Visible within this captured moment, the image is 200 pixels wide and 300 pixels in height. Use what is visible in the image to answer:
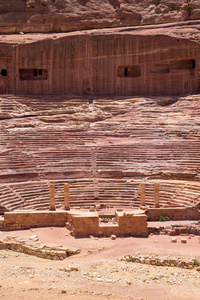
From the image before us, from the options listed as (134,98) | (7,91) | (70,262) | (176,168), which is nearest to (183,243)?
(70,262)

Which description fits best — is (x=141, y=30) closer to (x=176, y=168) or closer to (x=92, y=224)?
(x=176, y=168)

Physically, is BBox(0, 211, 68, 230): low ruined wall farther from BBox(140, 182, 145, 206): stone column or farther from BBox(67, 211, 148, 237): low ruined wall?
BBox(140, 182, 145, 206): stone column

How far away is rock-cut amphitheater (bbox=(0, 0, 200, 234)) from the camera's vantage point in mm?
21859

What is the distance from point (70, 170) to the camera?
2298 centimetres

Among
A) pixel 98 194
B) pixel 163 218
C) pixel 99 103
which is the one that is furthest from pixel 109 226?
pixel 99 103

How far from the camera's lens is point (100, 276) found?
11.4m

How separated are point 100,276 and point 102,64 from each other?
23511 millimetres

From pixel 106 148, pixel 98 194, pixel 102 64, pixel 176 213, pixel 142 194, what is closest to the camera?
pixel 176 213

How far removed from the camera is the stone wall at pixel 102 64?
31969 millimetres

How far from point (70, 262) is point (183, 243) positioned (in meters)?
4.71

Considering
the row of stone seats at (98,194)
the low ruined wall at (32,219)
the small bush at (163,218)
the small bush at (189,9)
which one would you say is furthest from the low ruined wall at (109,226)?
the small bush at (189,9)

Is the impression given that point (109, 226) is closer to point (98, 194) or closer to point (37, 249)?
point (37, 249)

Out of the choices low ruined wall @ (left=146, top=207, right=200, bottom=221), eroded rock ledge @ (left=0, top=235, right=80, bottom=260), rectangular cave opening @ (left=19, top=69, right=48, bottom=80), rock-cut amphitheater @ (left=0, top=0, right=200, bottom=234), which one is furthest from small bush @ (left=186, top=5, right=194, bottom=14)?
eroded rock ledge @ (left=0, top=235, right=80, bottom=260)

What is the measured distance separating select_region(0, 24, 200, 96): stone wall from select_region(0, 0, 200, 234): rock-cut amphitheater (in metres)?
0.08
